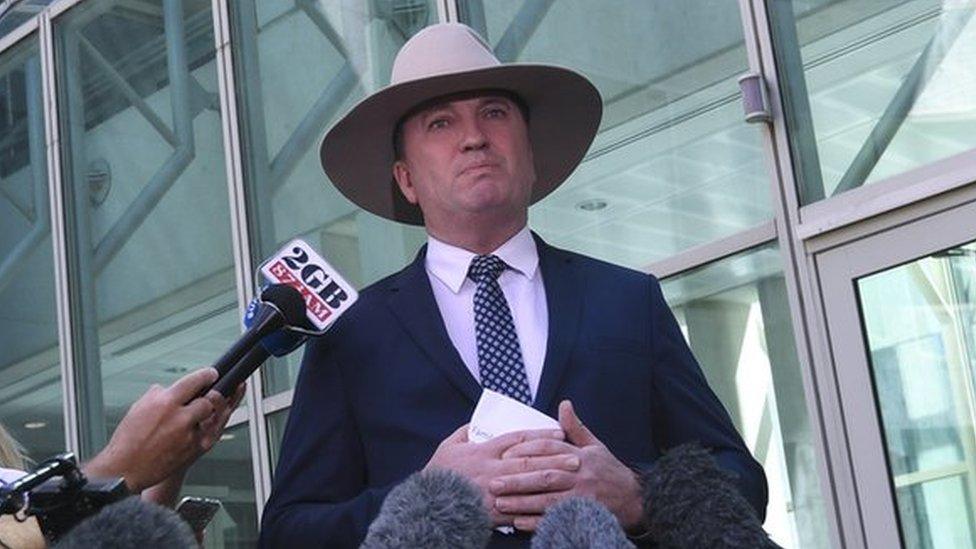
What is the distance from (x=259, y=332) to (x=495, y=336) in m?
0.39

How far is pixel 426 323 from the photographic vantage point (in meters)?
2.98

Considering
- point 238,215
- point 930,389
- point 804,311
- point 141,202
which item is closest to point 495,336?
point 930,389

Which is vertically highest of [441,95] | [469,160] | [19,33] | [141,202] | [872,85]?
[19,33]

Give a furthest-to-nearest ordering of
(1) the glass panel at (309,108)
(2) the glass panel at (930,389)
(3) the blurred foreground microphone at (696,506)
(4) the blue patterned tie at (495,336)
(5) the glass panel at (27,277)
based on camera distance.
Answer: (5) the glass panel at (27,277) < (1) the glass panel at (309,108) < (2) the glass panel at (930,389) < (4) the blue patterned tie at (495,336) < (3) the blurred foreground microphone at (696,506)

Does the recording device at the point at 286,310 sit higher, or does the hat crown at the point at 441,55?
the hat crown at the point at 441,55

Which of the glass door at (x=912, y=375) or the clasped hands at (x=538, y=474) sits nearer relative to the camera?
the clasped hands at (x=538, y=474)

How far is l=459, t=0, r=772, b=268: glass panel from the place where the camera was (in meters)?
5.93

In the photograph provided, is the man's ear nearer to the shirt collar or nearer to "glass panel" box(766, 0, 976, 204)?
the shirt collar

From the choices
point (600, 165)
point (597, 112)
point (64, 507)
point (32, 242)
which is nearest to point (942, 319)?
point (600, 165)

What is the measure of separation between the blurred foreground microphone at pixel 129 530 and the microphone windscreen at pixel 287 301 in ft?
1.69

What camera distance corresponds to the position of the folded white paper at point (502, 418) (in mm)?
2738

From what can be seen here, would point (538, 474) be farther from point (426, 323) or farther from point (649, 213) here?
point (649, 213)

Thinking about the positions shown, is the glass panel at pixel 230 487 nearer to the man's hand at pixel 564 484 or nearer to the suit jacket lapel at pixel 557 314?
the suit jacket lapel at pixel 557 314

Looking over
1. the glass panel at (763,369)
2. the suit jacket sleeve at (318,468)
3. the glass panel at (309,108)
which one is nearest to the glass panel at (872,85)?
the glass panel at (763,369)
